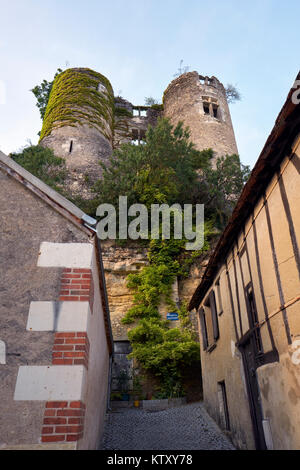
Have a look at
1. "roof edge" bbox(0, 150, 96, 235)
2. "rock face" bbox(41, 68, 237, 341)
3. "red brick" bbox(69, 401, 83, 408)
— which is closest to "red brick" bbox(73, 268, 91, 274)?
"roof edge" bbox(0, 150, 96, 235)

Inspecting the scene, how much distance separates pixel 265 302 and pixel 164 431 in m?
4.22

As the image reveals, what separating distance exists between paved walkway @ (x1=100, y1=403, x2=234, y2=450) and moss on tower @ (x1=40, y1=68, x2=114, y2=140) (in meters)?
18.5

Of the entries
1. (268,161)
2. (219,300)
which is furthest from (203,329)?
(268,161)

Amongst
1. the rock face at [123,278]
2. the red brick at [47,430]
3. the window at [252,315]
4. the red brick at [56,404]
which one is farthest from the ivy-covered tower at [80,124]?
the red brick at [47,430]

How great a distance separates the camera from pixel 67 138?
2061cm

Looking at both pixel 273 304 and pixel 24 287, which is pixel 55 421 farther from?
pixel 273 304

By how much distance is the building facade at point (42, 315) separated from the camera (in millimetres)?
2869

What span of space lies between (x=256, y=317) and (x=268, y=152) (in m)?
2.49

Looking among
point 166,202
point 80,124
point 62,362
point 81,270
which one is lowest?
point 62,362

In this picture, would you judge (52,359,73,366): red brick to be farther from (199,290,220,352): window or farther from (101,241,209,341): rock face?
(101,241,209,341): rock face

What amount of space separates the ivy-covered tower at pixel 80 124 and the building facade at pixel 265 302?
13.4 m

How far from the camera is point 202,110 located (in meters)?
24.1

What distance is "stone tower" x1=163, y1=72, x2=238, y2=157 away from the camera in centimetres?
2275
